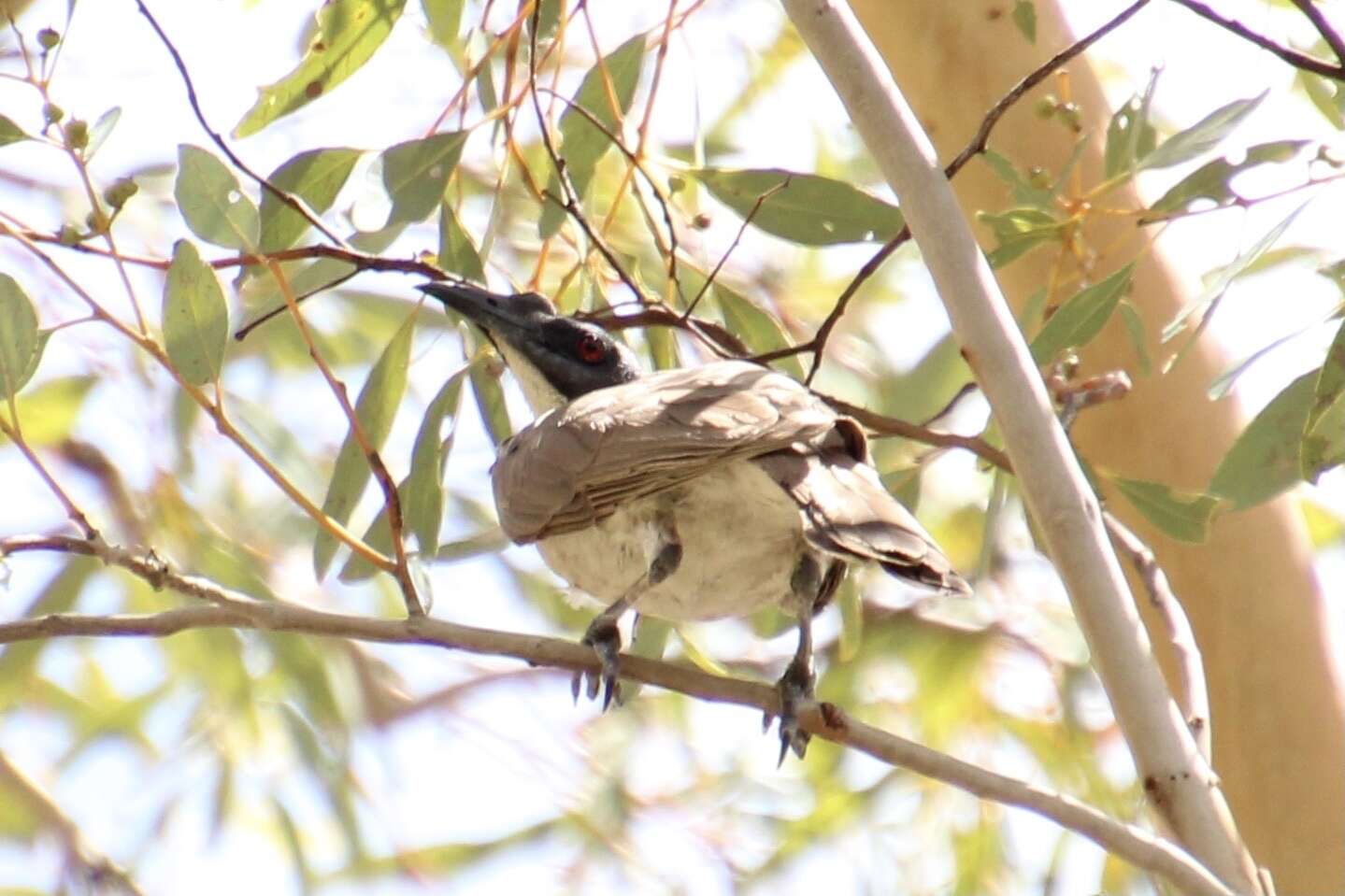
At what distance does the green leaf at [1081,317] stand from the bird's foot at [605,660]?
0.94 metres

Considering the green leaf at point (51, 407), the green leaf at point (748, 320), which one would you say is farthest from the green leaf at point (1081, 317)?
the green leaf at point (51, 407)

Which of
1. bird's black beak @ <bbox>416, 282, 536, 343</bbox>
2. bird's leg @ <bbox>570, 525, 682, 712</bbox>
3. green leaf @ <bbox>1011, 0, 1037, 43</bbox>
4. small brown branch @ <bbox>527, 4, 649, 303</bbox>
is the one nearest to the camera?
bird's leg @ <bbox>570, 525, 682, 712</bbox>

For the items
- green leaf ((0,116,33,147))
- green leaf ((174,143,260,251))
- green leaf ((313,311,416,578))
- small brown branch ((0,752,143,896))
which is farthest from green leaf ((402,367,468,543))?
small brown branch ((0,752,143,896))

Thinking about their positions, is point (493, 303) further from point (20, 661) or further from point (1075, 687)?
point (1075, 687)

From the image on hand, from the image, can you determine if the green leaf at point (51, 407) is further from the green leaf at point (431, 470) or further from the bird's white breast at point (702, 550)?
the bird's white breast at point (702, 550)

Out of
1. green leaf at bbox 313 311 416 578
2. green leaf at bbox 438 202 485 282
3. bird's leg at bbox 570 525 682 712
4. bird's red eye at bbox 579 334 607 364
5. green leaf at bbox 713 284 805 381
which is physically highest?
green leaf at bbox 438 202 485 282

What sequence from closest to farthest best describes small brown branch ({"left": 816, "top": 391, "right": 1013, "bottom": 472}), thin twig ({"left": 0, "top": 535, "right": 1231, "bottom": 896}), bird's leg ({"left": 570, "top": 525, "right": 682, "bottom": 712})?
thin twig ({"left": 0, "top": 535, "right": 1231, "bottom": 896}) → bird's leg ({"left": 570, "top": 525, "right": 682, "bottom": 712}) → small brown branch ({"left": 816, "top": 391, "right": 1013, "bottom": 472})

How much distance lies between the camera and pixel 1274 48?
2.32m

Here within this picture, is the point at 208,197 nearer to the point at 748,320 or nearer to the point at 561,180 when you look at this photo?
the point at 561,180

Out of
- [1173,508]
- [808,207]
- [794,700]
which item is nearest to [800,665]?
[794,700]

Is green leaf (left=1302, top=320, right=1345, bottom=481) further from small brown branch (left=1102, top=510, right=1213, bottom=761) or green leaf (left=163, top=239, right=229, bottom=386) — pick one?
green leaf (left=163, top=239, right=229, bottom=386)

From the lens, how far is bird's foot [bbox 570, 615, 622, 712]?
8.77ft

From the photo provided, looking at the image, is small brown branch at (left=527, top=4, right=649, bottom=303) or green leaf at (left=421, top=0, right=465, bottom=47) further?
green leaf at (left=421, top=0, right=465, bottom=47)

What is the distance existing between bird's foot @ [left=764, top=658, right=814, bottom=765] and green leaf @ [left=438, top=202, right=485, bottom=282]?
106 cm
